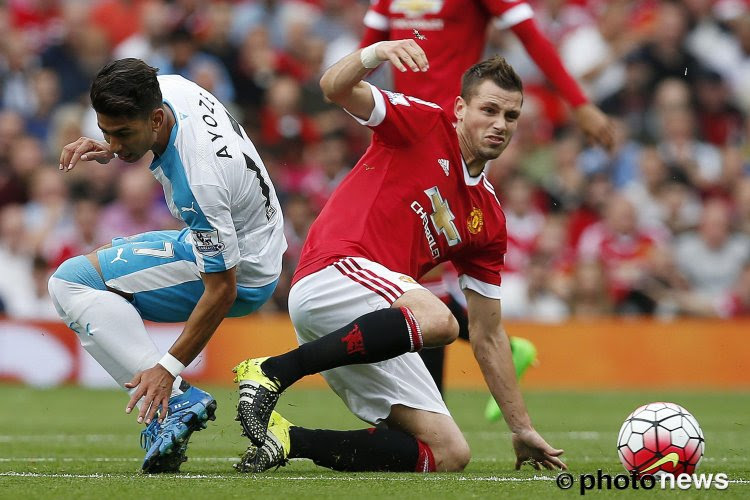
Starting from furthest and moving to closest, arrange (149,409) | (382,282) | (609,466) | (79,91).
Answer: (79,91) < (609,466) < (382,282) < (149,409)

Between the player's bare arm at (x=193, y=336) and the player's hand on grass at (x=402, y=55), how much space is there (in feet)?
3.88

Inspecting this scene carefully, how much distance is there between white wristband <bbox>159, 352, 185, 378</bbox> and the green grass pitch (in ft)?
1.52

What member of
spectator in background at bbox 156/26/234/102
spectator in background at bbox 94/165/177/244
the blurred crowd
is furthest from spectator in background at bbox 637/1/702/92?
spectator in background at bbox 94/165/177/244

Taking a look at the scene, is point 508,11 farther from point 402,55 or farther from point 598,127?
point 402,55

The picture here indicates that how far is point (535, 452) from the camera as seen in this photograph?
20.5ft

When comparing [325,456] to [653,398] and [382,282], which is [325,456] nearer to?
[382,282]

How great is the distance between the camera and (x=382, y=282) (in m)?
5.93

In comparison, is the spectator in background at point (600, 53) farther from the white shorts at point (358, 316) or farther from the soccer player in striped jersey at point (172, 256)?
the soccer player in striped jersey at point (172, 256)

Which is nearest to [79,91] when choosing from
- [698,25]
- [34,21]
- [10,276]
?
[34,21]

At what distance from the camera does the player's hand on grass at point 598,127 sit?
22.9ft

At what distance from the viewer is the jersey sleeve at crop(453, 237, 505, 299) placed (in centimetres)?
655

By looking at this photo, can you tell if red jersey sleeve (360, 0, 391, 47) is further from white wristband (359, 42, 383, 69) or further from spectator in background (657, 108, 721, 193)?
spectator in background (657, 108, 721, 193)

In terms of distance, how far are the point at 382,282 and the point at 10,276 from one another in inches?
→ 341

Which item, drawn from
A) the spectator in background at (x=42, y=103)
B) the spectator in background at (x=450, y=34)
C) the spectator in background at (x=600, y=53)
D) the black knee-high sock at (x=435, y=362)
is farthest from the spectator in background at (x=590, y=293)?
the spectator in background at (x=42, y=103)
